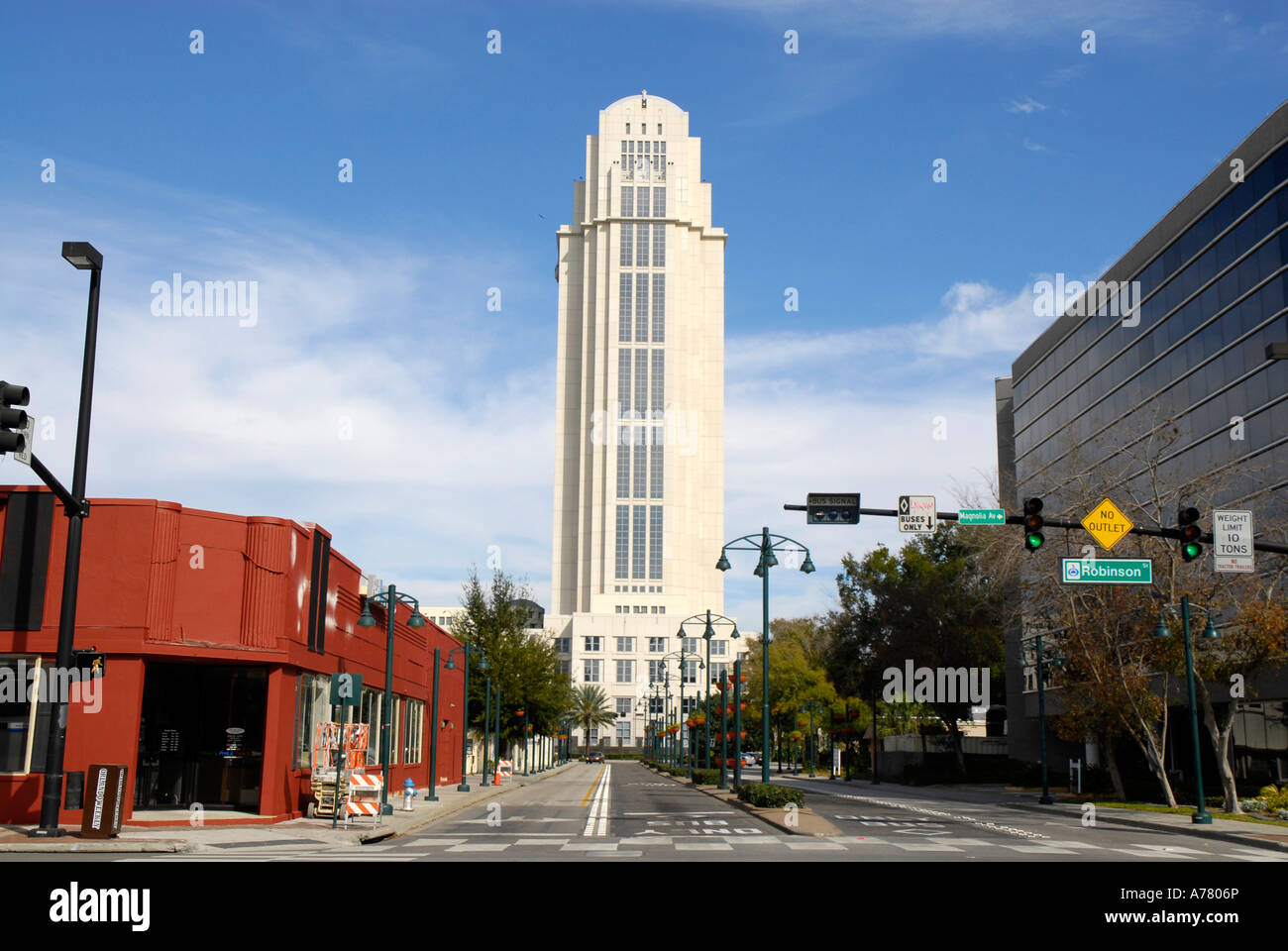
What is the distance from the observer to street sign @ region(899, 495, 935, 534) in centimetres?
2277

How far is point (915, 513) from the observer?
22875 mm

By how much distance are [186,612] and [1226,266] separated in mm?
41916

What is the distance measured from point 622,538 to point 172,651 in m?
136

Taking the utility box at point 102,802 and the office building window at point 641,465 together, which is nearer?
the utility box at point 102,802

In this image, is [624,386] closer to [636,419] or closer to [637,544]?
[636,419]

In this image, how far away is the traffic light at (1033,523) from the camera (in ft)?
70.2

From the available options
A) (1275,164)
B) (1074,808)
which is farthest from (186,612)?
(1275,164)

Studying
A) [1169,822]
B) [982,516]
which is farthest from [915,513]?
[1169,822]

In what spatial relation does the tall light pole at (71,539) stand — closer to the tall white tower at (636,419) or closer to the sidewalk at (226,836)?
the sidewalk at (226,836)

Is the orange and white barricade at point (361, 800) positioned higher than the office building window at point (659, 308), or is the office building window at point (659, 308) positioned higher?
the office building window at point (659, 308)

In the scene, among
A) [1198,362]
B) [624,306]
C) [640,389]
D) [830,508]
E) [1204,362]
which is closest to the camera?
[830,508]

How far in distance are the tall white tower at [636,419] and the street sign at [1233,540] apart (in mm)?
135660

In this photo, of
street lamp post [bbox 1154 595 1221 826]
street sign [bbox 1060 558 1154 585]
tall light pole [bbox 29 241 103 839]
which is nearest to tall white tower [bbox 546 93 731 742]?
street lamp post [bbox 1154 595 1221 826]

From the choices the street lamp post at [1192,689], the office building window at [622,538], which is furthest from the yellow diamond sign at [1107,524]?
the office building window at [622,538]
